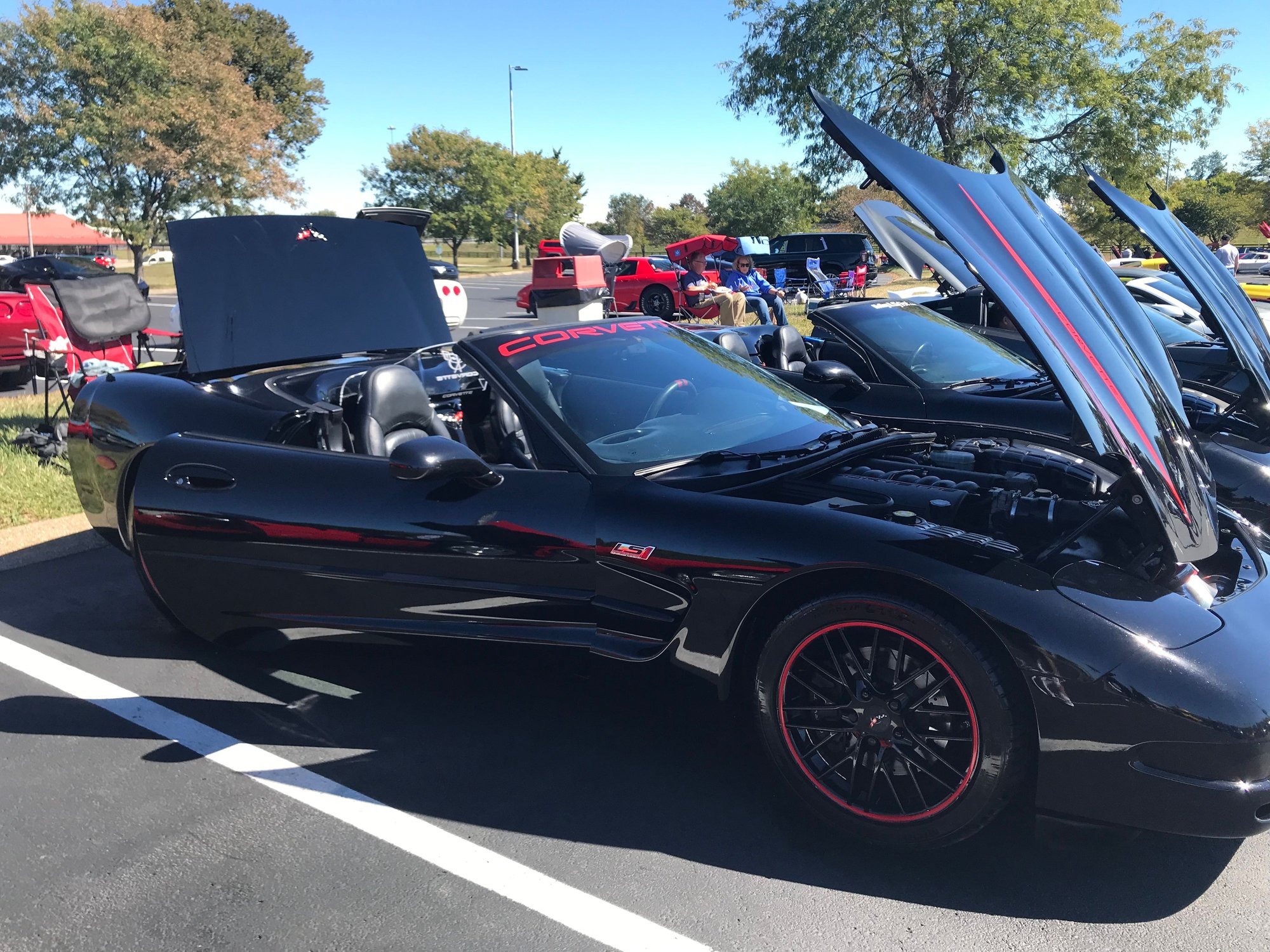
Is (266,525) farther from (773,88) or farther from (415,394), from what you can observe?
(773,88)

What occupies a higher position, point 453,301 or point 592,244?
point 592,244

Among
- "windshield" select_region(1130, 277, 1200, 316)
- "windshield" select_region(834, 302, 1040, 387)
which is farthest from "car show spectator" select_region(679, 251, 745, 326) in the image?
"windshield" select_region(834, 302, 1040, 387)

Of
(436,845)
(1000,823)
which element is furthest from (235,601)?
(1000,823)

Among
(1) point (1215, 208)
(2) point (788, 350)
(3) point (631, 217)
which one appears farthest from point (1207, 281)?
(3) point (631, 217)

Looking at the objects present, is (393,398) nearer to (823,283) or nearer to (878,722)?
(878,722)

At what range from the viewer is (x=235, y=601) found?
3408 mm

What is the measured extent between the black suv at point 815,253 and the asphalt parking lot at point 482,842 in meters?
28.0

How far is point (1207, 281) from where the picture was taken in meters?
4.58

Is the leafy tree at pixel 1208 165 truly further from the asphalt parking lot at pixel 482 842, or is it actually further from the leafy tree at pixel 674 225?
the asphalt parking lot at pixel 482 842

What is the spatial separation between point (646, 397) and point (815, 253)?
95.3 feet

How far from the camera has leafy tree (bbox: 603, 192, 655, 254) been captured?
232 feet

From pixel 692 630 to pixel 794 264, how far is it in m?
29.3

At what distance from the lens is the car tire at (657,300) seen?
22312 millimetres

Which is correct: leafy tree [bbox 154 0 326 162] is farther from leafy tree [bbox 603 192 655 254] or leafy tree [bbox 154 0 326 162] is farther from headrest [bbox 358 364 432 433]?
headrest [bbox 358 364 432 433]
